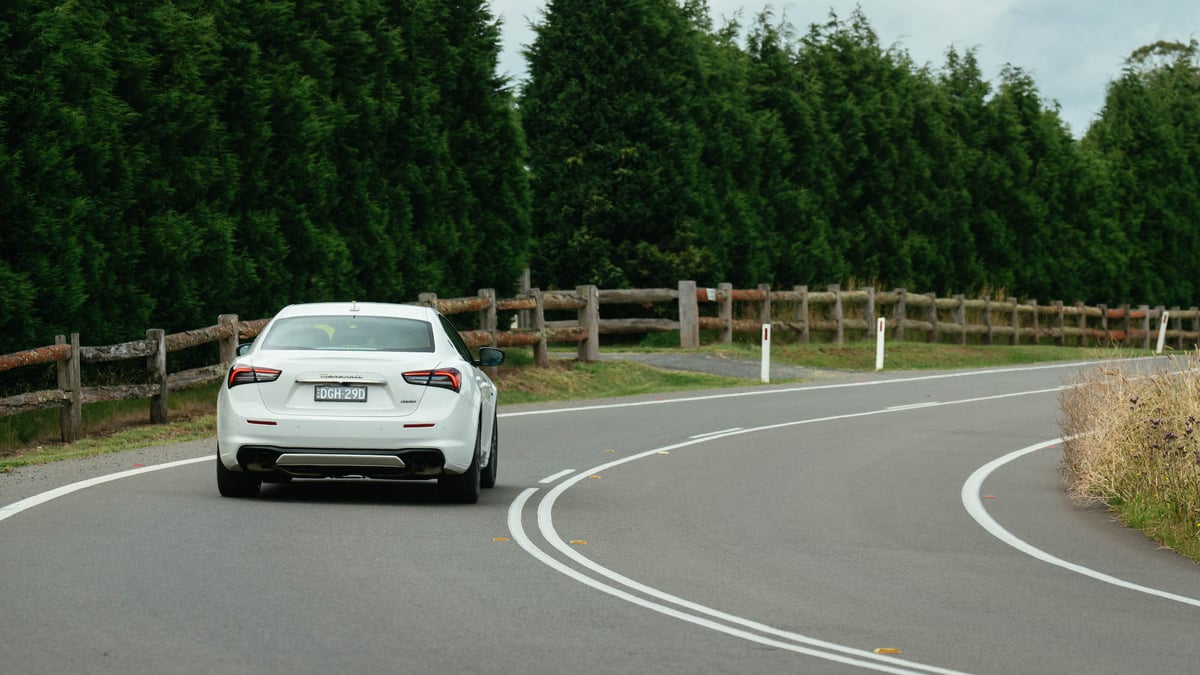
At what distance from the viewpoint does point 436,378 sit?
13117 mm

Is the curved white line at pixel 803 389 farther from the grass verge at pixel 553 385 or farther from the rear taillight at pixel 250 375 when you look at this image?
the rear taillight at pixel 250 375

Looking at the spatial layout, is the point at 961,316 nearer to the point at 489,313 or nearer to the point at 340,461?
the point at 489,313

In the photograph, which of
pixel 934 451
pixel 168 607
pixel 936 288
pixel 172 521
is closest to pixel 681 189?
pixel 936 288

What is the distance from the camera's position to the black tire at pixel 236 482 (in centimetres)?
1325

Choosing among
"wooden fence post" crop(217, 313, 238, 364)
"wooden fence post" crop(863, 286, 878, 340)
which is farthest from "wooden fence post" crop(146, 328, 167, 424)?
"wooden fence post" crop(863, 286, 878, 340)

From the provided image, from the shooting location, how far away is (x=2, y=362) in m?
16.7

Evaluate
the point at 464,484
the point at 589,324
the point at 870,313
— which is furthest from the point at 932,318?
the point at 464,484

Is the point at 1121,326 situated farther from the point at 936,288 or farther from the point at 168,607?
the point at 168,607

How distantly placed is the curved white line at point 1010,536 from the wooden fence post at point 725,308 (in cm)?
1526

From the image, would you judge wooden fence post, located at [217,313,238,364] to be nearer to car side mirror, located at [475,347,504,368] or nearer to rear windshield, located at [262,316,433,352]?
car side mirror, located at [475,347,504,368]

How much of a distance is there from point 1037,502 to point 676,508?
3.41m

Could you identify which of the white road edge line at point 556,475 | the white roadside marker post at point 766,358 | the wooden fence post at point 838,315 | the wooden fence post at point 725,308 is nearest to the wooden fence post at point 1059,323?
the wooden fence post at point 838,315

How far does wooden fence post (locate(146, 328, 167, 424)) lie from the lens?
19.1 metres

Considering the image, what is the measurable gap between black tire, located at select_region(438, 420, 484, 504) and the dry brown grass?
16.7 feet
